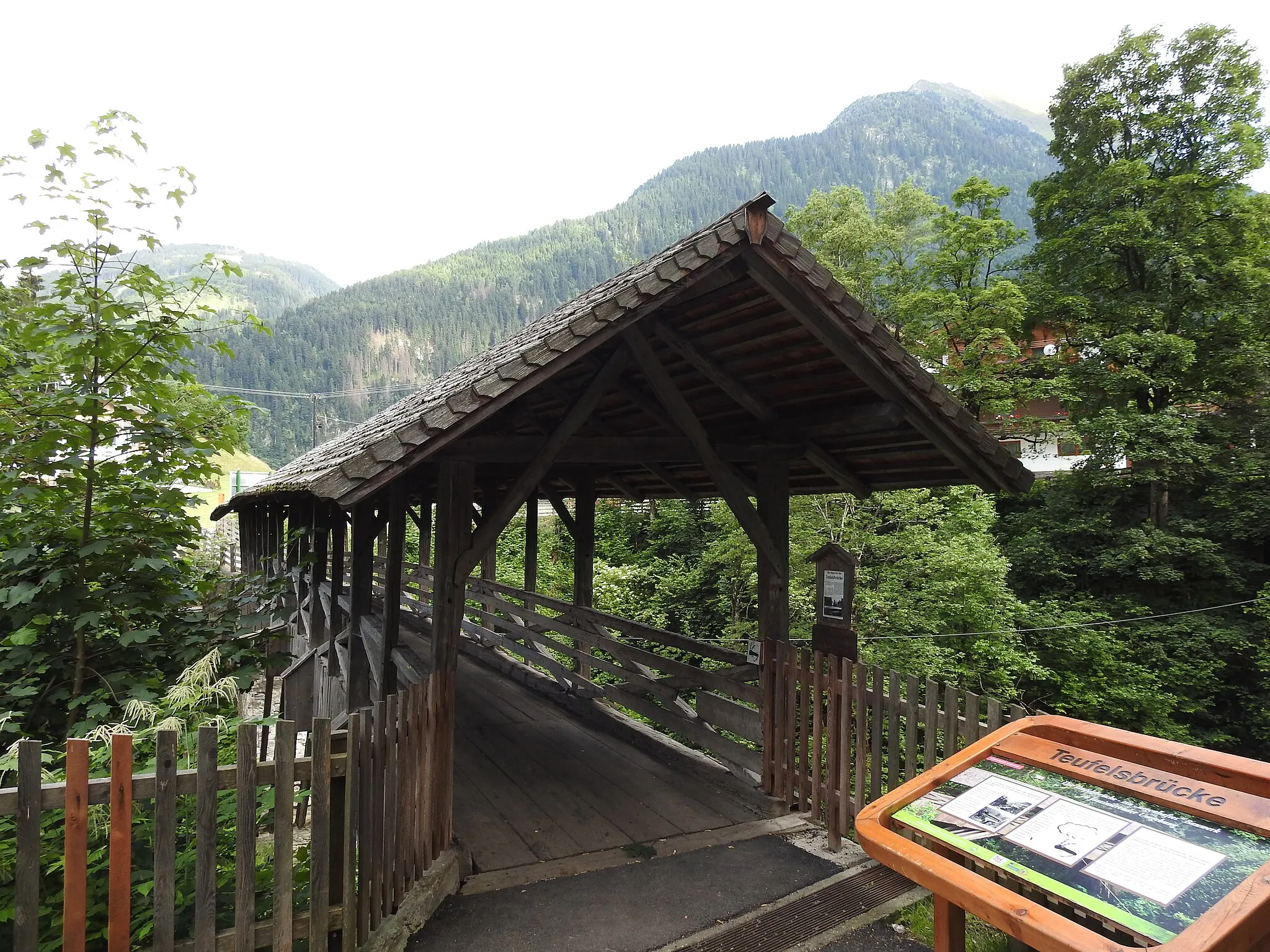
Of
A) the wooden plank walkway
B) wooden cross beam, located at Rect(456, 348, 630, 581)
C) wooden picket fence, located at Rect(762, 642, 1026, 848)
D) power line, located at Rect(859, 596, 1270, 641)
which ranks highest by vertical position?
wooden cross beam, located at Rect(456, 348, 630, 581)

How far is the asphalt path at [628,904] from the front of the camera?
9.90ft

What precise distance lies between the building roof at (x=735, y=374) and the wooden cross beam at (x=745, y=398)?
0.05 feet

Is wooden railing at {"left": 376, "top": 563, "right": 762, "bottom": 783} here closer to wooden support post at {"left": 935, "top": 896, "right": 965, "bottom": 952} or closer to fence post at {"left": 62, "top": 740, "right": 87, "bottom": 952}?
wooden support post at {"left": 935, "top": 896, "right": 965, "bottom": 952}

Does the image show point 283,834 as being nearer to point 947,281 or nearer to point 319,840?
point 319,840

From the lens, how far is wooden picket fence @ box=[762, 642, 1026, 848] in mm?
3446

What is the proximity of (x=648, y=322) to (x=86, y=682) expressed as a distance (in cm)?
358

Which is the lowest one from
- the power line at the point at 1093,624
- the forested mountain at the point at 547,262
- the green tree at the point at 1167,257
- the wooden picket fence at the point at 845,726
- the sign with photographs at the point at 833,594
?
the power line at the point at 1093,624

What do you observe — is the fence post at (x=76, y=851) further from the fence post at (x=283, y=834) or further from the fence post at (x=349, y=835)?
the fence post at (x=349, y=835)

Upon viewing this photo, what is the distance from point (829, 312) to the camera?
12.0ft

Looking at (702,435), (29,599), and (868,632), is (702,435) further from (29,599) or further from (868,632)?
(868,632)

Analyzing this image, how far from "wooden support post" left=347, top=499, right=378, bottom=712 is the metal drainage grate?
3455 mm

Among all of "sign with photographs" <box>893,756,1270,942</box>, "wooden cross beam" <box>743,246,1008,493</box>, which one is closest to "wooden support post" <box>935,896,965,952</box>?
"sign with photographs" <box>893,756,1270,942</box>

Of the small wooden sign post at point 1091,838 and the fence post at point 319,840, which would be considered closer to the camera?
the small wooden sign post at point 1091,838

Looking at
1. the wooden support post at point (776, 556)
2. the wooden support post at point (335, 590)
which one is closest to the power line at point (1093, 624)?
the wooden support post at point (776, 556)
